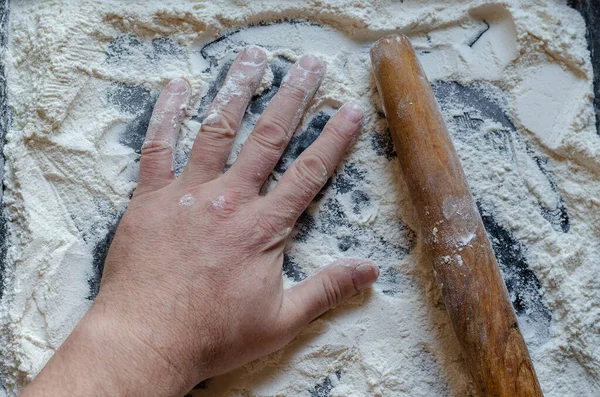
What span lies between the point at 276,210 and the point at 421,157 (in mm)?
287

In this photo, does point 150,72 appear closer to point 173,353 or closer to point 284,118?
point 284,118

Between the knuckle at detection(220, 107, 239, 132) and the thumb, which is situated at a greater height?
the knuckle at detection(220, 107, 239, 132)

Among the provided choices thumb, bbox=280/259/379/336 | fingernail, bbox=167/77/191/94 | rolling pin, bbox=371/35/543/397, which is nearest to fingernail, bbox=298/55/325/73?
rolling pin, bbox=371/35/543/397

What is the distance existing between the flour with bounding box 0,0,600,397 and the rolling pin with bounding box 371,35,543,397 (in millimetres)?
81

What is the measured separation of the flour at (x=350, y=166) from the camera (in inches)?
47.5

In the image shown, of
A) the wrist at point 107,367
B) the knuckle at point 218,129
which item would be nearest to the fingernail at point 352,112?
the knuckle at point 218,129

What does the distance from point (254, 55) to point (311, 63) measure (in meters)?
0.12

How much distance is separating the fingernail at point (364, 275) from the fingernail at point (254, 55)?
45 centimetres

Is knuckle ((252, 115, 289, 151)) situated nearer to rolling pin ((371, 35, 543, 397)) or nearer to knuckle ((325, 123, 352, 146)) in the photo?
knuckle ((325, 123, 352, 146))

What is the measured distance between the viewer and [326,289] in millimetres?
1175

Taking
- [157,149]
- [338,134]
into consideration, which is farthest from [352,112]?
[157,149]

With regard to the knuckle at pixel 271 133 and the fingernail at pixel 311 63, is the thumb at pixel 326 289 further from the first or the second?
the fingernail at pixel 311 63

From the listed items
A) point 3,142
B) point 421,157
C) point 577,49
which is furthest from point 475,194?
point 3,142

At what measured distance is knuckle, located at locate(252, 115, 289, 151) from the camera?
1188mm
